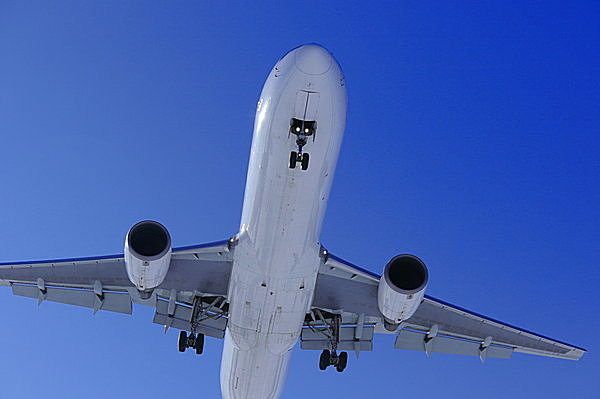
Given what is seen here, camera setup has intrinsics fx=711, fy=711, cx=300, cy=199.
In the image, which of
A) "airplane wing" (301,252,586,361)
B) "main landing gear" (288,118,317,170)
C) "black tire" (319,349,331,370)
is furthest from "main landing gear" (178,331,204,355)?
"main landing gear" (288,118,317,170)

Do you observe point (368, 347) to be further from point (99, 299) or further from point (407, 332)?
point (99, 299)

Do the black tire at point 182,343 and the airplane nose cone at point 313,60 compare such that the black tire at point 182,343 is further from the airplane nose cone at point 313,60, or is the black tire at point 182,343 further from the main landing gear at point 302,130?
the airplane nose cone at point 313,60

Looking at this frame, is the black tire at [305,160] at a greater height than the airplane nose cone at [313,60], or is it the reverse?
the airplane nose cone at [313,60]

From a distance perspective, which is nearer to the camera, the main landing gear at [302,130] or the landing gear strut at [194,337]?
the main landing gear at [302,130]

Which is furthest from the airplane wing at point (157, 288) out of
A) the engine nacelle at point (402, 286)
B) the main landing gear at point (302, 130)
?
the main landing gear at point (302, 130)

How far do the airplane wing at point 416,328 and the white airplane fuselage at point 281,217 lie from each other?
75.4 inches

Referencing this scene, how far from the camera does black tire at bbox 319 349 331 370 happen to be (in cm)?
2127

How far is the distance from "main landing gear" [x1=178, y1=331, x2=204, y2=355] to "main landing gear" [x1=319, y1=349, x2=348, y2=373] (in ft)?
11.8

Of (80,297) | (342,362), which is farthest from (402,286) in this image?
(80,297)

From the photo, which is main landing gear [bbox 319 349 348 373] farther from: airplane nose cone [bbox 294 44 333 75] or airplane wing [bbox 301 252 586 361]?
airplane nose cone [bbox 294 44 333 75]

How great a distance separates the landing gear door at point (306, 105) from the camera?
14.5 m

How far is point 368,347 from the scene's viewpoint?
874 inches

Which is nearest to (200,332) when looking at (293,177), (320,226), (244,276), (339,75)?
(244,276)

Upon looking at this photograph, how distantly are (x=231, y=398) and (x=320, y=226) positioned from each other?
263 inches
